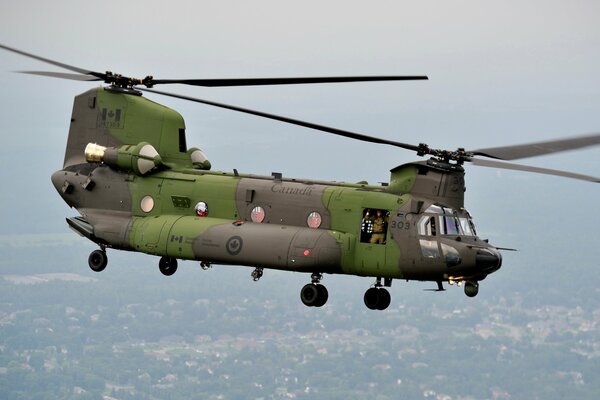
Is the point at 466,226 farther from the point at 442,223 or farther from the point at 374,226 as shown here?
the point at 374,226

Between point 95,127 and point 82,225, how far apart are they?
3772 millimetres

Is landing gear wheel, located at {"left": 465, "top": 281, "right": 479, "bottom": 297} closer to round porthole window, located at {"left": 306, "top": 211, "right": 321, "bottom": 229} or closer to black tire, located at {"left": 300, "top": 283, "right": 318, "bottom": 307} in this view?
black tire, located at {"left": 300, "top": 283, "right": 318, "bottom": 307}

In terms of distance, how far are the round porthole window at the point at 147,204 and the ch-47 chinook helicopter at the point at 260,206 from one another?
0.03 metres

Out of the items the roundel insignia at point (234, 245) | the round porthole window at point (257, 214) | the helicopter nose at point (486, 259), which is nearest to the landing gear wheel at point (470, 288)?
the helicopter nose at point (486, 259)

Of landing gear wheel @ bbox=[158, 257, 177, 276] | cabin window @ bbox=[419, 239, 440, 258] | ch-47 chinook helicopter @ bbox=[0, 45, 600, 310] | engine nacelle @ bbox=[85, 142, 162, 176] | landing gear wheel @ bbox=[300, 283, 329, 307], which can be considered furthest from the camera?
landing gear wheel @ bbox=[158, 257, 177, 276]

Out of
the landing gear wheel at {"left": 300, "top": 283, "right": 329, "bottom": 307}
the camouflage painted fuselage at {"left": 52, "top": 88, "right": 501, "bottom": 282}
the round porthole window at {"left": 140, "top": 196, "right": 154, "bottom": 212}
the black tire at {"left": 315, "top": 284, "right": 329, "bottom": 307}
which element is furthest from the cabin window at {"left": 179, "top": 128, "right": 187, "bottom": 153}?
the black tire at {"left": 315, "top": 284, "right": 329, "bottom": 307}

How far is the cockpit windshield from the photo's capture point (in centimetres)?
4384

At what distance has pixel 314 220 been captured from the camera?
45.2 metres

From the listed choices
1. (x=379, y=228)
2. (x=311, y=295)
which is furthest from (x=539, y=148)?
(x=311, y=295)

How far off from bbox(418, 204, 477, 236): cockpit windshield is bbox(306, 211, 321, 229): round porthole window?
338cm

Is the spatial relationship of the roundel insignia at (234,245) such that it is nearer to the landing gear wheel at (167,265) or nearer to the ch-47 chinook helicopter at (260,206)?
the ch-47 chinook helicopter at (260,206)

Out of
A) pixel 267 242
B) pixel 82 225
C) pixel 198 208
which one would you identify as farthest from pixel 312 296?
pixel 82 225

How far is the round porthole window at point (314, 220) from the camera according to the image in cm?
4519

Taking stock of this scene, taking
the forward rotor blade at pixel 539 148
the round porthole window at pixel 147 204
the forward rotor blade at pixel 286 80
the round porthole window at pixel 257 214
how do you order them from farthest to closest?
the round porthole window at pixel 147 204, the round porthole window at pixel 257 214, the forward rotor blade at pixel 286 80, the forward rotor blade at pixel 539 148
